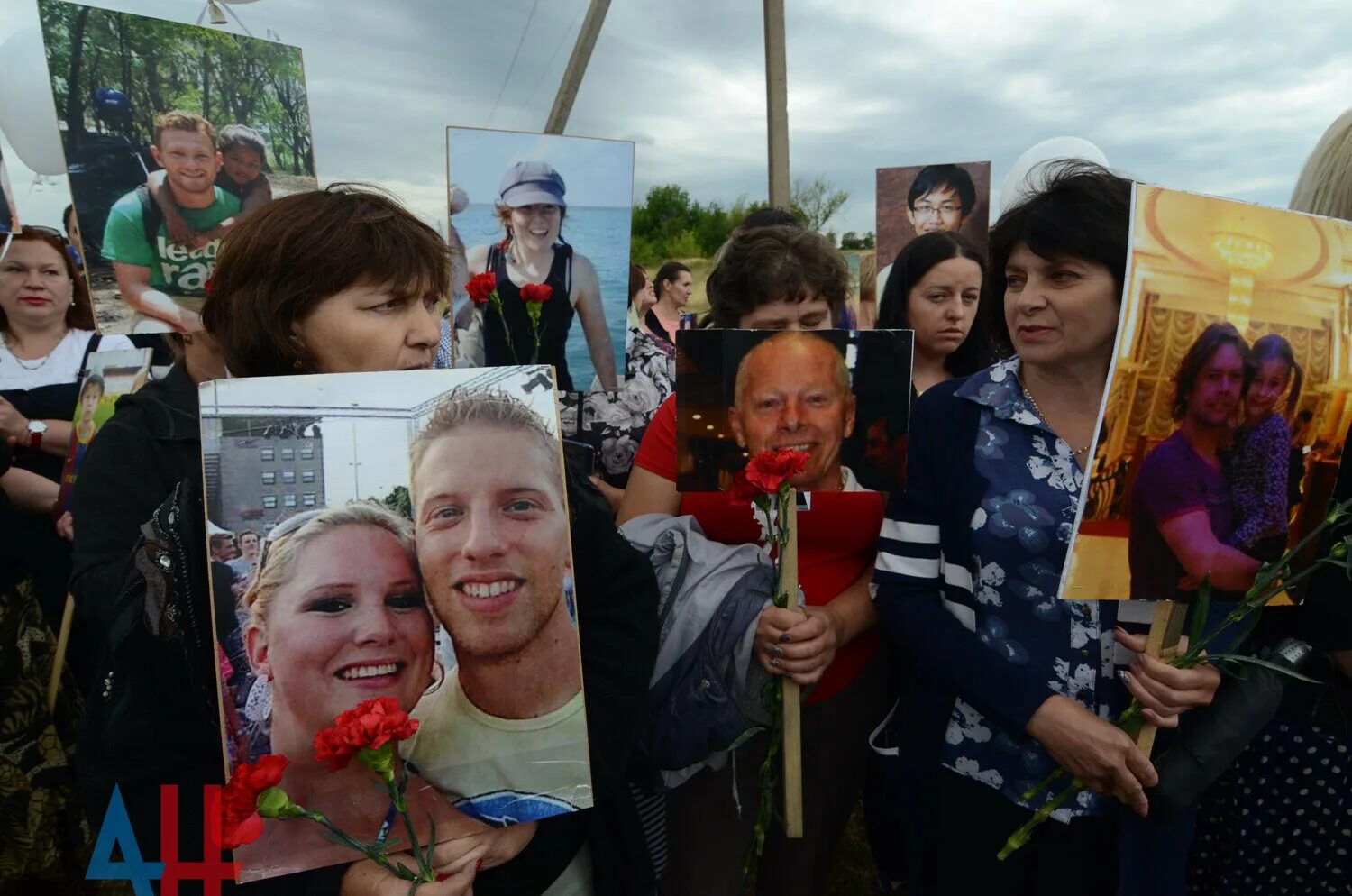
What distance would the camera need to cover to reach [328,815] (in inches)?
40.4

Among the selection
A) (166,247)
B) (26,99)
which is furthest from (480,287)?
(26,99)

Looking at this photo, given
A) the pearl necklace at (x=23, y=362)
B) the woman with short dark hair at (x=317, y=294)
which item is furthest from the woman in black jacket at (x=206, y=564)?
the pearl necklace at (x=23, y=362)

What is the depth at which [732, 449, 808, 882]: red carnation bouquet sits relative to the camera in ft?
4.72

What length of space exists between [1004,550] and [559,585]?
834mm

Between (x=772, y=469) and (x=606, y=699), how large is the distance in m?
0.47

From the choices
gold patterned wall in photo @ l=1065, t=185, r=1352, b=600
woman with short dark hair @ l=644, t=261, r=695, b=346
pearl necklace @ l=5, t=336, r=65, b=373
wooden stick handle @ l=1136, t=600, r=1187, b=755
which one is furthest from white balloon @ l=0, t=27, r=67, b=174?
wooden stick handle @ l=1136, t=600, r=1187, b=755

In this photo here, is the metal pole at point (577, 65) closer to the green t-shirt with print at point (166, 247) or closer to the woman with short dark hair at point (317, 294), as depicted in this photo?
the green t-shirt with print at point (166, 247)

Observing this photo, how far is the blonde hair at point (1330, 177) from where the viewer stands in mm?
1679

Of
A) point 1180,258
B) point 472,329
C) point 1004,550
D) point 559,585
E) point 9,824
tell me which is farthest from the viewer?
point 472,329

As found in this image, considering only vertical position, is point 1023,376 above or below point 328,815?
above

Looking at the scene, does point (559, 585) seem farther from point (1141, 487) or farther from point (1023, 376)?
point (1023, 376)

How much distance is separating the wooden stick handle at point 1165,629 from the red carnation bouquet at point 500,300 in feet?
6.60

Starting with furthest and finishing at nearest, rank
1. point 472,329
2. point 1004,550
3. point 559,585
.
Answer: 1. point 472,329
2. point 1004,550
3. point 559,585

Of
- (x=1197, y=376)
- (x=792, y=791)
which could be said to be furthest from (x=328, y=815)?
(x=1197, y=376)
